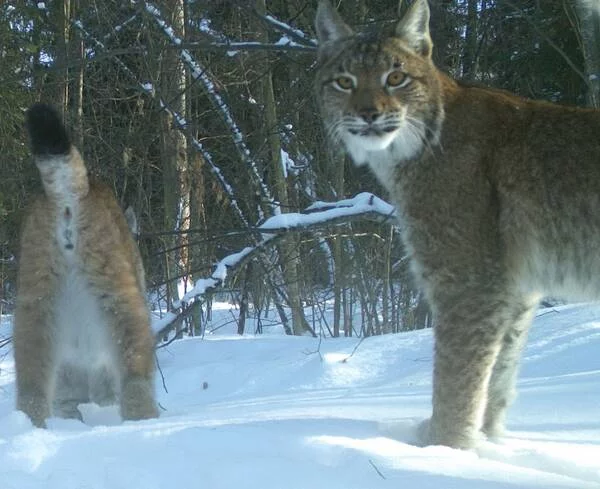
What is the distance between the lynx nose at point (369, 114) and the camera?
155 inches

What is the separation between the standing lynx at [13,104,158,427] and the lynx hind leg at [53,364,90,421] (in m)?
0.35

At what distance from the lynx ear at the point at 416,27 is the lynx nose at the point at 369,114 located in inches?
20.3

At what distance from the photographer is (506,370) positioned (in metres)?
4.12

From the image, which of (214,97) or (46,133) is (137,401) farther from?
(214,97)

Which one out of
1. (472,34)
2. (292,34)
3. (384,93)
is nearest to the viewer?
(384,93)

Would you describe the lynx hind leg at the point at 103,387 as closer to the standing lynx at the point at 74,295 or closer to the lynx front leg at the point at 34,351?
the standing lynx at the point at 74,295

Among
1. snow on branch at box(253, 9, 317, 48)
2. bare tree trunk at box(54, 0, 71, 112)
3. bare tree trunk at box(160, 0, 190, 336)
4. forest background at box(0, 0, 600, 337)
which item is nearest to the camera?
snow on branch at box(253, 9, 317, 48)

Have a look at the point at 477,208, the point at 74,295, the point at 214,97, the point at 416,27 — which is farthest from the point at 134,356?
the point at 214,97

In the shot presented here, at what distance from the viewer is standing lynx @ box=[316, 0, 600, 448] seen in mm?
3695

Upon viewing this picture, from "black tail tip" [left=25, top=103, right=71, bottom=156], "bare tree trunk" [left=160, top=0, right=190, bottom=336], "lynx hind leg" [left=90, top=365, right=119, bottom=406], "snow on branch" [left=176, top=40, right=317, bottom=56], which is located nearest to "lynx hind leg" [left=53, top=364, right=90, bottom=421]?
"lynx hind leg" [left=90, top=365, right=119, bottom=406]

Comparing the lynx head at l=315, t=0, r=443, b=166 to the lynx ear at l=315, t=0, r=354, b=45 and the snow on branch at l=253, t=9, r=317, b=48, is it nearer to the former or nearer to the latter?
the lynx ear at l=315, t=0, r=354, b=45

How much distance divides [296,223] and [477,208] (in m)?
2.79

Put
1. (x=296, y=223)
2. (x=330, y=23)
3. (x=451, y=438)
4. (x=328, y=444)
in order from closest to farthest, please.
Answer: (x=328, y=444)
(x=451, y=438)
(x=330, y=23)
(x=296, y=223)

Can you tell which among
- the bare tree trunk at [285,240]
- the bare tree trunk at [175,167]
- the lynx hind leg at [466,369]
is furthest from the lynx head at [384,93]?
the bare tree trunk at [175,167]
